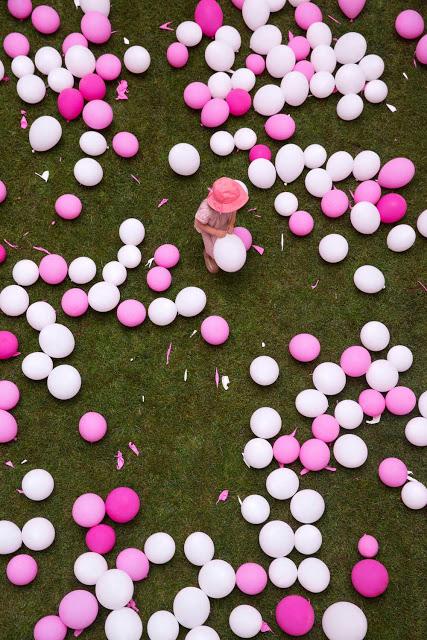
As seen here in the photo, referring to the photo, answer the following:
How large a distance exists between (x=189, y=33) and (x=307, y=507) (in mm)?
1330

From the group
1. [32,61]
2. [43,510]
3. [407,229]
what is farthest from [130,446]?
[32,61]

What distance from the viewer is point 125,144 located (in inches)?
84.2

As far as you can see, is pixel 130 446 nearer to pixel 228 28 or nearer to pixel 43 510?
pixel 43 510

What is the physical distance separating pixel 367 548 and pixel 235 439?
0.42 meters

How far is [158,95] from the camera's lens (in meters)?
2.22

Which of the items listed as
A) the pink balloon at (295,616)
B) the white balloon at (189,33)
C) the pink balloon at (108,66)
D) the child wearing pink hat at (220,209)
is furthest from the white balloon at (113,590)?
the white balloon at (189,33)

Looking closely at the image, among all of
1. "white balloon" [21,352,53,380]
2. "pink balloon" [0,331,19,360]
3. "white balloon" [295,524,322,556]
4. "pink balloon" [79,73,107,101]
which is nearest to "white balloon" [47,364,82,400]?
"white balloon" [21,352,53,380]

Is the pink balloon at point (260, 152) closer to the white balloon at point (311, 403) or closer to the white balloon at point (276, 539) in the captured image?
the white balloon at point (311, 403)

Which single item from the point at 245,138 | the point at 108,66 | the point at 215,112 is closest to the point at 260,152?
the point at 245,138

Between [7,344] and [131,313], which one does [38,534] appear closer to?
[7,344]

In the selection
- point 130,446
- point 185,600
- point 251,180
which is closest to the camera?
point 185,600

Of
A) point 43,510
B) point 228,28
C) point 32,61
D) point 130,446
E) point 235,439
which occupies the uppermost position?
point 228,28

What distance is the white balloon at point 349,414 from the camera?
1.98m

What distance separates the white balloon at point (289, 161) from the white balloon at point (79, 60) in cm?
58
